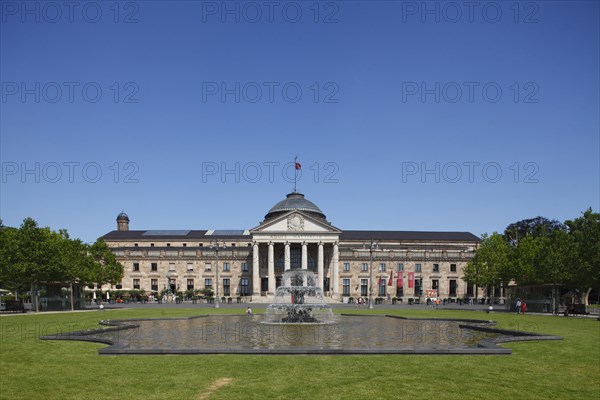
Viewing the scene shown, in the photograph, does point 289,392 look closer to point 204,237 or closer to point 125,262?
point 125,262

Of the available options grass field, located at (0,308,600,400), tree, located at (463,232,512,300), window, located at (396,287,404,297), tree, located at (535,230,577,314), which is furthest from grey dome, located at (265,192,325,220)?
grass field, located at (0,308,600,400)

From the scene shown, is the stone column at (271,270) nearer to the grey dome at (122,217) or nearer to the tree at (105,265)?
the tree at (105,265)

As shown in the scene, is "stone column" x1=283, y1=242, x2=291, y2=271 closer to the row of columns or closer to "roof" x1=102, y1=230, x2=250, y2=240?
the row of columns

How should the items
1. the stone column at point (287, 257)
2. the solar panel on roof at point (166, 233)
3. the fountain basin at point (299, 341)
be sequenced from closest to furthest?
Answer: the fountain basin at point (299, 341), the stone column at point (287, 257), the solar panel on roof at point (166, 233)

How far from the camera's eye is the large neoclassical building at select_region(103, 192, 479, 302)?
9512 cm

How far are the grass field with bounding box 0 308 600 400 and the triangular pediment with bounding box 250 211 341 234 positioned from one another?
77289 mm

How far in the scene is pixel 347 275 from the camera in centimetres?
10100

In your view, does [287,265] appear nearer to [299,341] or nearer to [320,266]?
[320,266]

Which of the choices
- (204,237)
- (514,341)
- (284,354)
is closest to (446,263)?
(204,237)

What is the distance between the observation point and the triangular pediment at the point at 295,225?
94.9 metres

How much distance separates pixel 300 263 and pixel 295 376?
86081mm

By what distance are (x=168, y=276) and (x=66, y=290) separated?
139ft

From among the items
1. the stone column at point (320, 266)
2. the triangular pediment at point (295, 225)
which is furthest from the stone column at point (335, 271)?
the triangular pediment at point (295, 225)

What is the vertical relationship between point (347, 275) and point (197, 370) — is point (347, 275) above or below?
below
